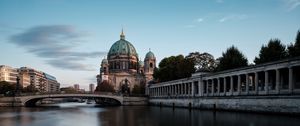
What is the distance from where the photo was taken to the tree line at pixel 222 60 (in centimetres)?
6812

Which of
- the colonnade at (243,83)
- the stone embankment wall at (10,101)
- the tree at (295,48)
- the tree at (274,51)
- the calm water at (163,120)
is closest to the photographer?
the calm water at (163,120)

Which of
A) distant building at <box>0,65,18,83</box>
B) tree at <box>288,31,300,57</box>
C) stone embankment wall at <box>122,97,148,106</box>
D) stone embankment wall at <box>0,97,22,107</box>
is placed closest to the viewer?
tree at <box>288,31,300,57</box>

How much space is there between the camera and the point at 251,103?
5462 centimetres

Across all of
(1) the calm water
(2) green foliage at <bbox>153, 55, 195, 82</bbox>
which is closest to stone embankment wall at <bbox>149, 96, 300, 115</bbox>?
(1) the calm water

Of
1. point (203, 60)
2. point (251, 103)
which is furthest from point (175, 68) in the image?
point (251, 103)

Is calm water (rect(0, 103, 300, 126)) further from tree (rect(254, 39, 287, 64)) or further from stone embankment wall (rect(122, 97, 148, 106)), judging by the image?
stone embankment wall (rect(122, 97, 148, 106))

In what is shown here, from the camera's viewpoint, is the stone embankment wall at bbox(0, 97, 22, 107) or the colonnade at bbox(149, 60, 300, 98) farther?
the stone embankment wall at bbox(0, 97, 22, 107)

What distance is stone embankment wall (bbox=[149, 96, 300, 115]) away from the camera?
4575 centimetres

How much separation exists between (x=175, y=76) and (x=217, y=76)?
1514 inches

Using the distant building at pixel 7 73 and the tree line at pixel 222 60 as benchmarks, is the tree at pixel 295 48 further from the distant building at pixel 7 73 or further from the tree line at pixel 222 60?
the distant building at pixel 7 73

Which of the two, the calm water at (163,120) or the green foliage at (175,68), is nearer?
the calm water at (163,120)

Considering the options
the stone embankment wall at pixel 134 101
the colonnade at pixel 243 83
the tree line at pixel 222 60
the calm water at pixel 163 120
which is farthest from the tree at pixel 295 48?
the stone embankment wall at pixel 134 101

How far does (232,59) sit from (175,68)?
29.6 m

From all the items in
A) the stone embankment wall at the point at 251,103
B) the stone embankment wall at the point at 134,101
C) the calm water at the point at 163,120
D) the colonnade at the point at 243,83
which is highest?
the colonnade at the point at 243,83
